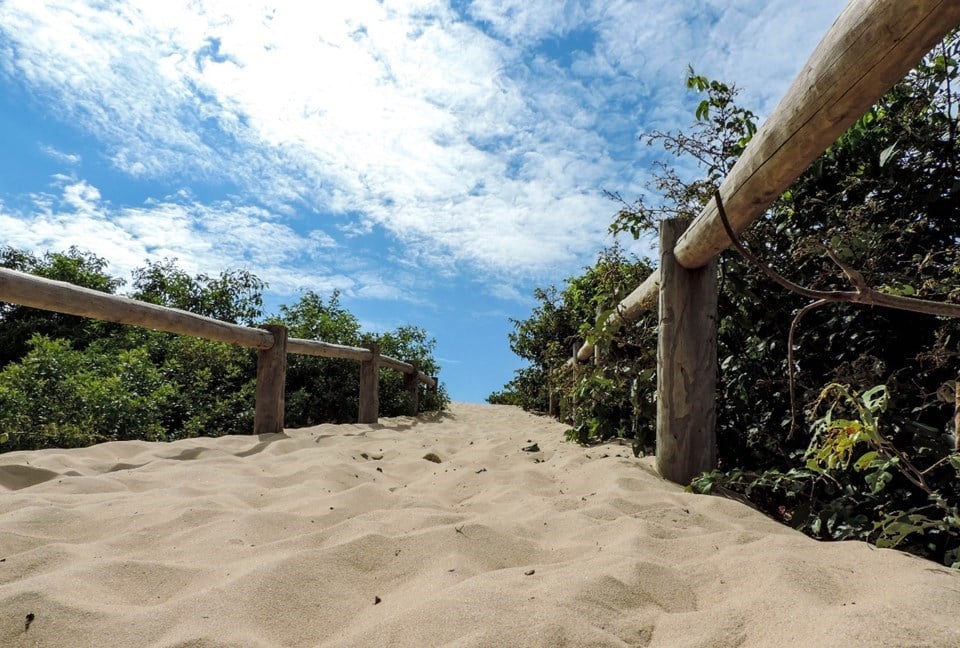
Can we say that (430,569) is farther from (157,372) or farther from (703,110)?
(157,372)

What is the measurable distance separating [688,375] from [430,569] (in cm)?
186

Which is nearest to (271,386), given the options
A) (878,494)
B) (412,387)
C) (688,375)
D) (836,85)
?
(688,375)

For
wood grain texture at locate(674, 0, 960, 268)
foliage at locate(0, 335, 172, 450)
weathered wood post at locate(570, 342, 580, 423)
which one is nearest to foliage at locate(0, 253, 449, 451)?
foliage at locate(0, 335, 172, 450)

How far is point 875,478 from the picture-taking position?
208 centimetres

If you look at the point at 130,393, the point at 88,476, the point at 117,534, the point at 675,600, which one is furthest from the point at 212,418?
the point at 675,600

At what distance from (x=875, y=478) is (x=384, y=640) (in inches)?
73.2

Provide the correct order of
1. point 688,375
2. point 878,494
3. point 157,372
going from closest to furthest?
point 878,494, point 688,375, point 157,372

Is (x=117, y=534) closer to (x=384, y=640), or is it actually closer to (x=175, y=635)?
(x=175, y=635)

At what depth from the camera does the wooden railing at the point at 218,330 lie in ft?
10.6

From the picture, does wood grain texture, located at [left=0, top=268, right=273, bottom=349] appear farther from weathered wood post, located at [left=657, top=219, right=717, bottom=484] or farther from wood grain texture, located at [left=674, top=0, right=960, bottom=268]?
A: wood grain texture, located at [left=674, top=0, right=960, bottom=268]

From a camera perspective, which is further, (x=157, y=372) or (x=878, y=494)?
(x=157, y=372)

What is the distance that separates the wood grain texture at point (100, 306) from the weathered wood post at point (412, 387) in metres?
4.49

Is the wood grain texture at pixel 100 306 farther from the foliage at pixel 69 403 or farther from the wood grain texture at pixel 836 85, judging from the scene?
the wood grain texture at pixel 836 85

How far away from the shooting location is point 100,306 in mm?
3611
